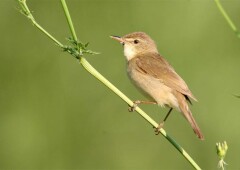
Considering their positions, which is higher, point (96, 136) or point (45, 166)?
point (96, 136)

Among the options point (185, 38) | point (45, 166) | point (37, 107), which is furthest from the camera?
point (185, 38)

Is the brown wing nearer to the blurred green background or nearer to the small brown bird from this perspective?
the small brown bird

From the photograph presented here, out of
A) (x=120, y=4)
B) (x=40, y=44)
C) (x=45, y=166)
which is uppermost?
(x=120, y=4)

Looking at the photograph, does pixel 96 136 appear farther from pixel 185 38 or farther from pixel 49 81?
pixel 185 38

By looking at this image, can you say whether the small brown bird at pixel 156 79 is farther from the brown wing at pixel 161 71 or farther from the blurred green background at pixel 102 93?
the blurred green background at pixel 102 93

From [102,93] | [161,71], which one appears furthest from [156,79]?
[102,93]

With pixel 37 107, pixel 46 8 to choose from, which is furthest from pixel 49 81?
pixel 46 8

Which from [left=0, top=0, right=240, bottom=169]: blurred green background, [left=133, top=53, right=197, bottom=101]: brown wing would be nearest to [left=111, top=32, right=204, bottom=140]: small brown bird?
[left=133, top=53, right=197, bottom=101]: brown wing

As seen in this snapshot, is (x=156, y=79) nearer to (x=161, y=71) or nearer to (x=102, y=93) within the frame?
(x=161, y=71)
